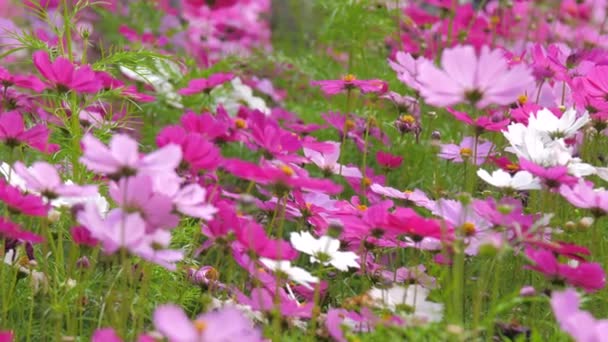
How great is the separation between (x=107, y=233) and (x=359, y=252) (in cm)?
44

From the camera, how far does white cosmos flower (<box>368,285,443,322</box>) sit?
0.97 meters

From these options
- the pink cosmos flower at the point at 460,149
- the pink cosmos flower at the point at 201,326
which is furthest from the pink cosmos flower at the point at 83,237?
the pink cosmos flower at the point at 460,149

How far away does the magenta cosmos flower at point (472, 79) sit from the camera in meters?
0.88

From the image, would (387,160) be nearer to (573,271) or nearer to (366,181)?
(366,181)

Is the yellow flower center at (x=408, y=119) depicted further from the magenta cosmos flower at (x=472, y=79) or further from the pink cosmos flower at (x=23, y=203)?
the pink cosmos flower at (x=23, y=203)

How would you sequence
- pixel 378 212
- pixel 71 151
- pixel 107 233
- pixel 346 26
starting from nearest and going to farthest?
pixel 107 233 → pixel 378 212 → pixel 71 151 → pixel 346 26

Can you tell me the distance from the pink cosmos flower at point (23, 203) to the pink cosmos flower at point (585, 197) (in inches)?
22.0

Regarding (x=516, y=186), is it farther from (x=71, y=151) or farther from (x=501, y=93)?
(x=71, y=151)

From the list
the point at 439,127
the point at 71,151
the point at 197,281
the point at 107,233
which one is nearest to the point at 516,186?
the point at 197,281

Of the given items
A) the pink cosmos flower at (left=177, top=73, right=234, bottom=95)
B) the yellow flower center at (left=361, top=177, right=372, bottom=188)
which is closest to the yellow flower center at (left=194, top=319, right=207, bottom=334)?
the yellow flower center at (left=361, top=177, right=372, bottom=188)

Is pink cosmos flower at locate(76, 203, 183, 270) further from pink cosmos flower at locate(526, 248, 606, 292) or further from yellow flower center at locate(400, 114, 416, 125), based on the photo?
yellow flower center at locate(400, 114, 416, 125)

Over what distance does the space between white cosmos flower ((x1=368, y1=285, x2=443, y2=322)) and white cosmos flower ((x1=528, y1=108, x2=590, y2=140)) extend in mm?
273

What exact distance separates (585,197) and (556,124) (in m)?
0.18

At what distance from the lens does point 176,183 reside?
89cm
